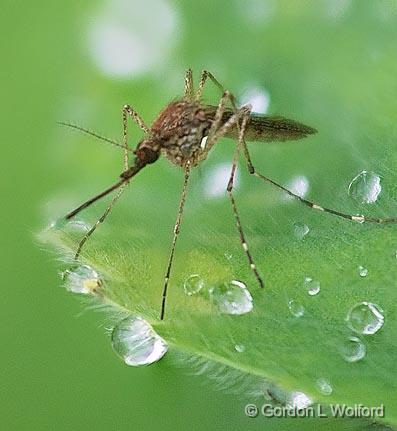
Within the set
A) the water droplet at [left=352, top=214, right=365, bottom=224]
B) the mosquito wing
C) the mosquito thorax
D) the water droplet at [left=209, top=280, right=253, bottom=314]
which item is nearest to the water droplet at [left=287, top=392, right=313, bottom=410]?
the water droplet at [left=209, top=280, right=253, bottom=314]

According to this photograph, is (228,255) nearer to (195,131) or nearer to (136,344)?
(136,344)

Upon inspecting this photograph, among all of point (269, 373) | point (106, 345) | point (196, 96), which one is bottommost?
point (269, 373)

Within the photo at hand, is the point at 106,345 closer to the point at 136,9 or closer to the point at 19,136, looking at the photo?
the point at 19,136

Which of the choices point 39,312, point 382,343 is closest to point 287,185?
point 382,343

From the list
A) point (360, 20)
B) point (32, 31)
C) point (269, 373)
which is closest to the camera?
point (269, 373)

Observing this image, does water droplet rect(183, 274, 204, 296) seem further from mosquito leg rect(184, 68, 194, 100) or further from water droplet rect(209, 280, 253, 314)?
mosquito leg rect(184, 68, 194, 100)

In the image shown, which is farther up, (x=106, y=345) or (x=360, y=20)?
(x=360, y=20)

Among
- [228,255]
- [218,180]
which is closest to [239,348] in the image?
[228,255]

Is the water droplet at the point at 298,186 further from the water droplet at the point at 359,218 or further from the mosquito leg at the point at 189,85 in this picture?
the mosquito leg at the point at 189,85
